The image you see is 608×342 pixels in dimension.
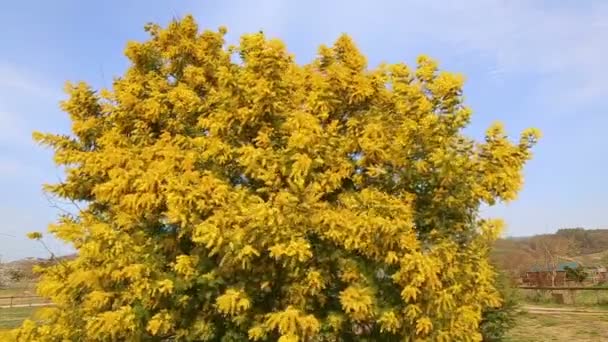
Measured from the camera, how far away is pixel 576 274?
37.7 meters

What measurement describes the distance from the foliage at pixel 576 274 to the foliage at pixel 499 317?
2618 centimetres

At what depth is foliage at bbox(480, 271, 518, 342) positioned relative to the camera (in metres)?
14.1

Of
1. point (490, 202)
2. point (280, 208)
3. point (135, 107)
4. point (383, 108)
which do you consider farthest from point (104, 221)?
point (490, 202)

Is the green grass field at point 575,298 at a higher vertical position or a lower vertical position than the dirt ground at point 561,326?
higher

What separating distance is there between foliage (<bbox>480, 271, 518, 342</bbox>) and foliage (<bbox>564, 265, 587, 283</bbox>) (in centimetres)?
2618

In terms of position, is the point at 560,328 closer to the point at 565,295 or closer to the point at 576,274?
the point at 565,295

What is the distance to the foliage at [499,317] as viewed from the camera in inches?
553

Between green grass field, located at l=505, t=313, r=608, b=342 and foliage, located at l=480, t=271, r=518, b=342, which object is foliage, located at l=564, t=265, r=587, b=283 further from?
foliage, located at l=480, t=271, r=518, b=342

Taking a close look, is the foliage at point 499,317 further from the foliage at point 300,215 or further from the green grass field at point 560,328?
the foliage at point 300,215

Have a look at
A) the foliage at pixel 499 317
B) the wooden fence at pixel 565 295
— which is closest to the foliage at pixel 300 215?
the foliage at pixel 499 317

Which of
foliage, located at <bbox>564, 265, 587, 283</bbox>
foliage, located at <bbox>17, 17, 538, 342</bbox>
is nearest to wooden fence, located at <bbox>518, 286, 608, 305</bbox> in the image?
foliage, located at <bbox>564, 265, 587, 283</bbox>

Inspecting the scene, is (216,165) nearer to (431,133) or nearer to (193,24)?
(431,133)

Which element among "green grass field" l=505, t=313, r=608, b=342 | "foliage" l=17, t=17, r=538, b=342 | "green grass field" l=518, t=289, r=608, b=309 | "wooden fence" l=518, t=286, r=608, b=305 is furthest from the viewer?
"wooden fence" l=518, t=286, r=608, b=305

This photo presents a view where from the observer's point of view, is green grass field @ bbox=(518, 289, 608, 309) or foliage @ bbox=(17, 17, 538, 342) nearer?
foliage @ bbox=(17, 17, 538, 342)
